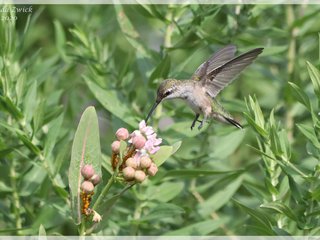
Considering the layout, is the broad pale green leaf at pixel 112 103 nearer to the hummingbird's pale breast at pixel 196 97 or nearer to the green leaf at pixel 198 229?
the hummingbird's pale breast at pixel 196 97

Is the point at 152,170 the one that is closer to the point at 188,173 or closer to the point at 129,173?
the point at 129,173

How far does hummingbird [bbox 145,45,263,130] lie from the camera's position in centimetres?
316

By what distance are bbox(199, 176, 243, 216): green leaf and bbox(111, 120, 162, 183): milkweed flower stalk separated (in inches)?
Answer: 45.7

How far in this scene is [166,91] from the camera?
3043 millimetres

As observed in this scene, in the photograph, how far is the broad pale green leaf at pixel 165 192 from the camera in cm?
325

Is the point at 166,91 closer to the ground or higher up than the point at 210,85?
higher up

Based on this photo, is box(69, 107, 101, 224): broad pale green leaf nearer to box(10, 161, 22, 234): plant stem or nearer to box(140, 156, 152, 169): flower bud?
box(140, 156, 152, 169): flower bud

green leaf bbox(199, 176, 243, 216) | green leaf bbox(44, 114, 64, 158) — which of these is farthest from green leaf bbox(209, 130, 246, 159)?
green leaf bbox(44, 114, 64, 158)

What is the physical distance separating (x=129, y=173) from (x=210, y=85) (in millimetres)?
1190

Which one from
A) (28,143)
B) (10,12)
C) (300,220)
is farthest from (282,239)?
(10,12)

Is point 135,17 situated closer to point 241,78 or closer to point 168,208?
point 241,78

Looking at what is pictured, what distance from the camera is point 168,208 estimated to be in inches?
119

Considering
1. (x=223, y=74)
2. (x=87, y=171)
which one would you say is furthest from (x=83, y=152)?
(x=223, y=74)

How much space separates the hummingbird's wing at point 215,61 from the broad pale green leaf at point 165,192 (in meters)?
0.54
